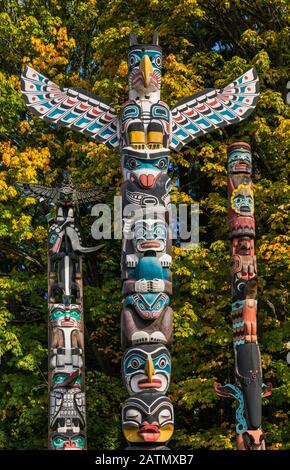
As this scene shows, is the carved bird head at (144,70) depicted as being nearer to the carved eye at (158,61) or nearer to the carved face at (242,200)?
the carved eye at (158,61)

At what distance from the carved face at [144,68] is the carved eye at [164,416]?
190 inches

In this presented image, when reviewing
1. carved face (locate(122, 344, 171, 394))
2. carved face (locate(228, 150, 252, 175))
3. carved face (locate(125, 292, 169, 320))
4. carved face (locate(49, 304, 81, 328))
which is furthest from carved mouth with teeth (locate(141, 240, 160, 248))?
carved face (locate(49, 304, 81, 328))

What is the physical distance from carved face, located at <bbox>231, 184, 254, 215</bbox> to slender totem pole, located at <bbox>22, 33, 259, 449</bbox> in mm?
1113

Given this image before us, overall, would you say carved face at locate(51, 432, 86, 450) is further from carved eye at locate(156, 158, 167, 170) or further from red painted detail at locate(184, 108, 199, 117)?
red painted detail at locate(184, 108, 199, 117)

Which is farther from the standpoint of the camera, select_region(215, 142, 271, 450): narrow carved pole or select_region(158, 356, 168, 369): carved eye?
select_region(215, 142, 271, 450): narrow carved pole

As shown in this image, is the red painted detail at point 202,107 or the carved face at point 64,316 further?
the carved face at point 64,316

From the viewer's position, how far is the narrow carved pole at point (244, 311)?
12.3 meters

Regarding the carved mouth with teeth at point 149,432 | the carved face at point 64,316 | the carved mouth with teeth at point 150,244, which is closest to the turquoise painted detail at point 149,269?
the carved mouth with teeth at point 150,244

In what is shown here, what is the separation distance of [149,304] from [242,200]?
2.71 m

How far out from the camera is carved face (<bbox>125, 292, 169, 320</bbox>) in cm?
1195

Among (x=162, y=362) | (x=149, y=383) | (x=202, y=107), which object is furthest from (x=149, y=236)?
(x=202, y=107)

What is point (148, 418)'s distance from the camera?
11203 mm

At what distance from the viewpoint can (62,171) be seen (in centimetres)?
2075

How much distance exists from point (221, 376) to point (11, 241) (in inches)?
208
